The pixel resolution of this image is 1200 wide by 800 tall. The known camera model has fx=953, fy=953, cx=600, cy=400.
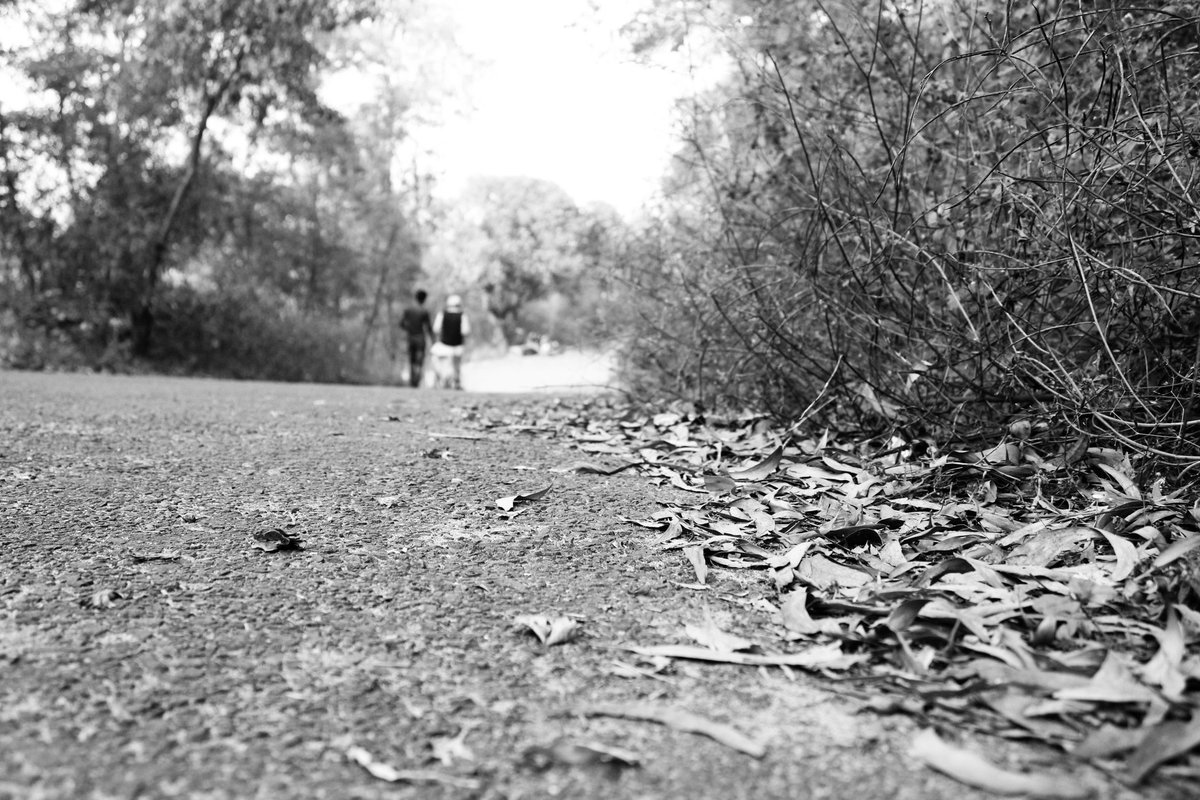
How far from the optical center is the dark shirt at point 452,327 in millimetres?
13711

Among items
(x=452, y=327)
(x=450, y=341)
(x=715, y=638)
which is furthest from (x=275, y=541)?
(x=450, y=341)

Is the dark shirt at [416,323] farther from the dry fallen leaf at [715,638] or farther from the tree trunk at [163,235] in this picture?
the dry fallen leaf at [715,638]

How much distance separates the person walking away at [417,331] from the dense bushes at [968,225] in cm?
977

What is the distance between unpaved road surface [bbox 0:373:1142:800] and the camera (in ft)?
4.43

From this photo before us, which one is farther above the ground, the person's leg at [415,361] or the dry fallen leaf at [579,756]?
the person's leg at [415,361]

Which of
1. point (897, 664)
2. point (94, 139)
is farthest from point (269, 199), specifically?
point (897, 664)

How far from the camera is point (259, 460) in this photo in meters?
4.09

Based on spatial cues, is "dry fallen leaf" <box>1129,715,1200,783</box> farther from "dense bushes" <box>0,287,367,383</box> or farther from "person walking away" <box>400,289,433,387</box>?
"dense bushes" <box>0,287,367,383</box>

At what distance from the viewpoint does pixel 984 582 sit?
2.13 meters

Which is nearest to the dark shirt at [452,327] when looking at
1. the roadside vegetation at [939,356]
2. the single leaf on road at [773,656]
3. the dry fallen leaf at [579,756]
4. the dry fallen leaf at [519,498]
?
the roadside vegetation at [939,356]

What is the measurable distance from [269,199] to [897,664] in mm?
19143

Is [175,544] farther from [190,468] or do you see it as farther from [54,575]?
[190,468]

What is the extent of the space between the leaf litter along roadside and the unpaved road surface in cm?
12

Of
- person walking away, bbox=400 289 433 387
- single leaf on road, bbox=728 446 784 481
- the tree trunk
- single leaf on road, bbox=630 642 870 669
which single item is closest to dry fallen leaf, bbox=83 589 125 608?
single leaf on road, bbox=630 642 870 669
